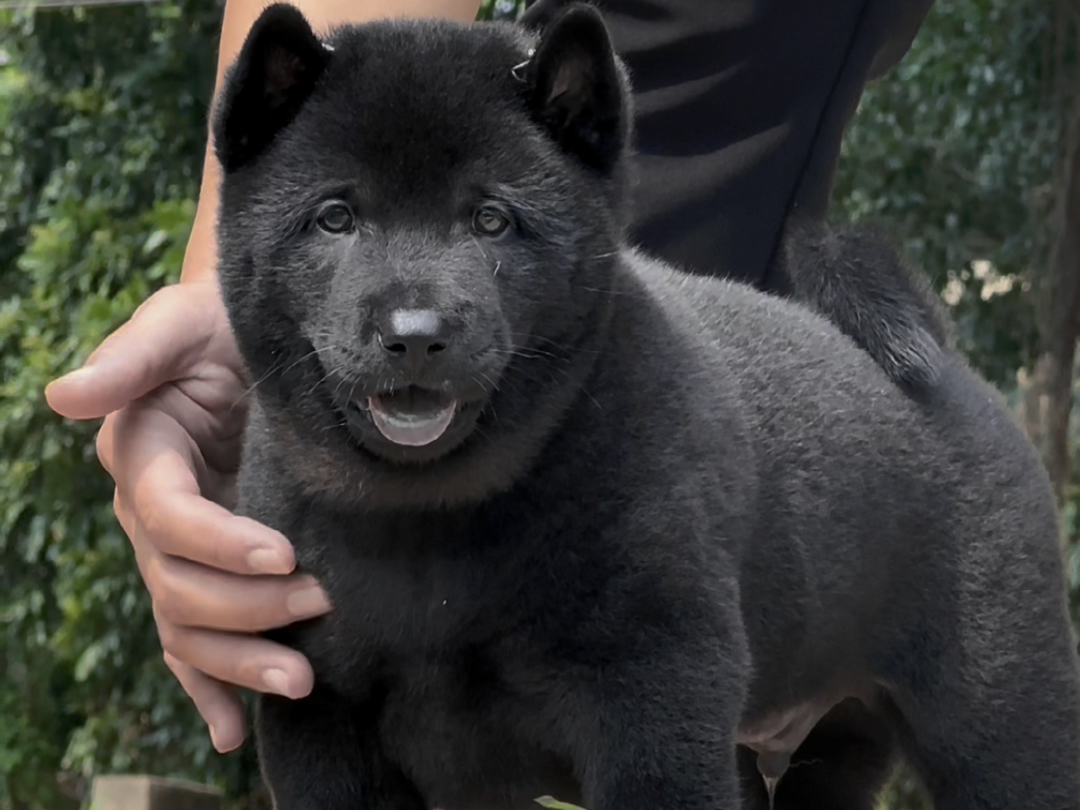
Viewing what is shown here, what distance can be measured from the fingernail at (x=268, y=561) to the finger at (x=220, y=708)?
0.43 m

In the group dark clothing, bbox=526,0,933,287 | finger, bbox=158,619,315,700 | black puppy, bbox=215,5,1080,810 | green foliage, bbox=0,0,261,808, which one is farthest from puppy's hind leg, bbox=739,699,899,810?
green foliage, bbox=0,0,261,808

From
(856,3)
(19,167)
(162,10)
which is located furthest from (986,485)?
(19,167)

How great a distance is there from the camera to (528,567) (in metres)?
1.64

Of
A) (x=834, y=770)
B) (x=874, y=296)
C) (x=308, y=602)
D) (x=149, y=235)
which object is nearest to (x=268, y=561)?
(x=308, y=602)

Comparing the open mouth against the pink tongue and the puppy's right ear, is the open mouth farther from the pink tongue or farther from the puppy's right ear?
the puppy's right ear

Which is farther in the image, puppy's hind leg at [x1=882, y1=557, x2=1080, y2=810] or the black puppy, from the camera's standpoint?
puppy's hind leg at [x1=882, y1=557, x2=1080, y2=810]

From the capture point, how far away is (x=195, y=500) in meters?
1.89

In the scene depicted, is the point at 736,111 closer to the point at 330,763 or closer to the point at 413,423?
the point at 413,423

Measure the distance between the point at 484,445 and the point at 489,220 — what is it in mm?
253

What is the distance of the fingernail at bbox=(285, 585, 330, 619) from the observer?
1.72 metres

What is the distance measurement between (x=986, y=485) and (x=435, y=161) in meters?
1.00

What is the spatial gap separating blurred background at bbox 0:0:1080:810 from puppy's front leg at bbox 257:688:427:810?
276 cm

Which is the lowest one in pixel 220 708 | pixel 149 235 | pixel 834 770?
pixel 149 235

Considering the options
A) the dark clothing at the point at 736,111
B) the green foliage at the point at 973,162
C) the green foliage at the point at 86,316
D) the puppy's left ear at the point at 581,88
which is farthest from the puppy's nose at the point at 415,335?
the green foliage at the point at 973,162
